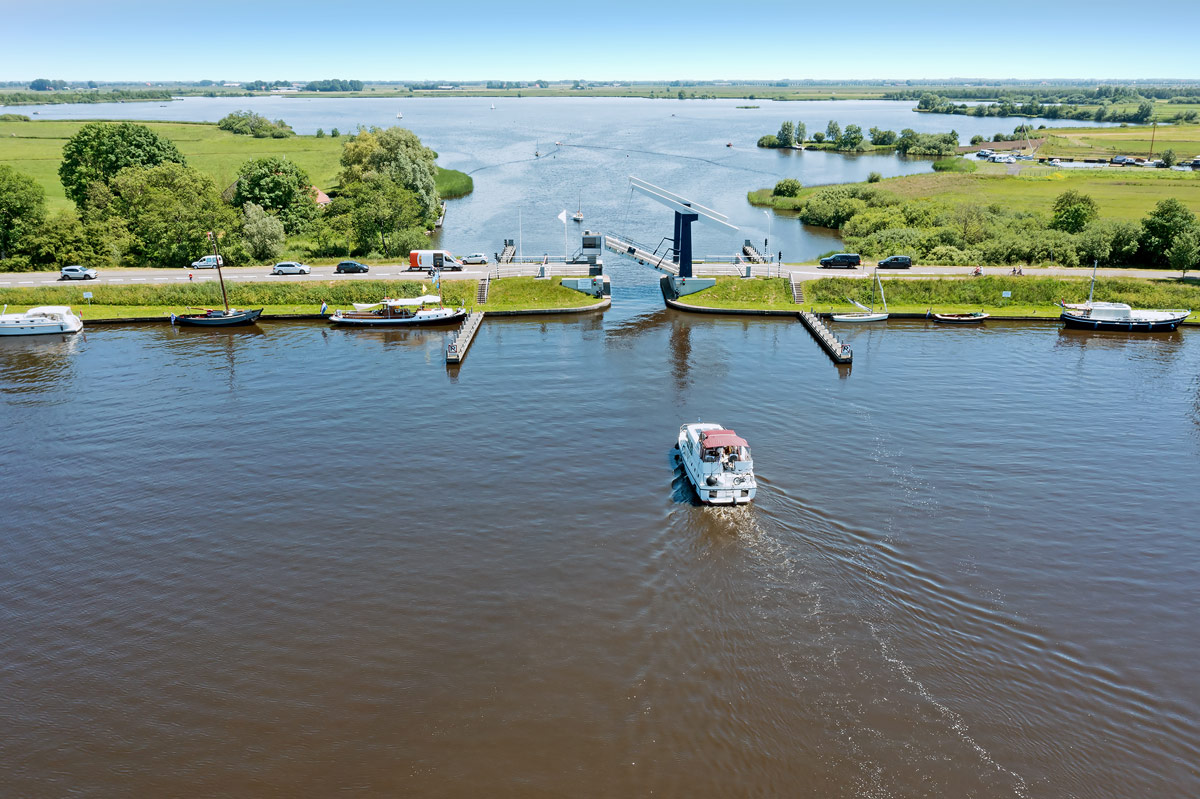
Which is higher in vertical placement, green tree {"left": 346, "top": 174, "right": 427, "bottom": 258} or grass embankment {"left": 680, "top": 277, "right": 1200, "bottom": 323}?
green tree {"left": 346, "top": 174, "right": 427, "bottom": 258}

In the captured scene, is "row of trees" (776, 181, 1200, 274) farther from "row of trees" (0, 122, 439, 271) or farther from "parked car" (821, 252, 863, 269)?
"row of trees" (0, 122, 439, 271)

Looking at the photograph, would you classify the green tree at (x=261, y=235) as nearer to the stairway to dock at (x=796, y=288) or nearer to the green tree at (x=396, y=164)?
the green tree at (x=396, y=164)

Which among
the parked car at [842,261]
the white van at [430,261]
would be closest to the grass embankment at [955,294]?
the parked car at [842,261]

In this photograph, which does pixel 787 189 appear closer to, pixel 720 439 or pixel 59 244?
pixel 720 439

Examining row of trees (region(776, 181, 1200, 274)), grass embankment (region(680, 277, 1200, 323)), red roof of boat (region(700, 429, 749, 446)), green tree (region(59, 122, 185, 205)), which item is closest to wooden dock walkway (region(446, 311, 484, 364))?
grass embankment (region(680, 277, 1200, 323))

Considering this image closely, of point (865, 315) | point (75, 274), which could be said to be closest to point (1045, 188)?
point (865, 315)

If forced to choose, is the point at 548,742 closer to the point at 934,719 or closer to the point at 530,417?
the point at 934,719

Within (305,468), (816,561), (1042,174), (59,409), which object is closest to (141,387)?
(59,409)
